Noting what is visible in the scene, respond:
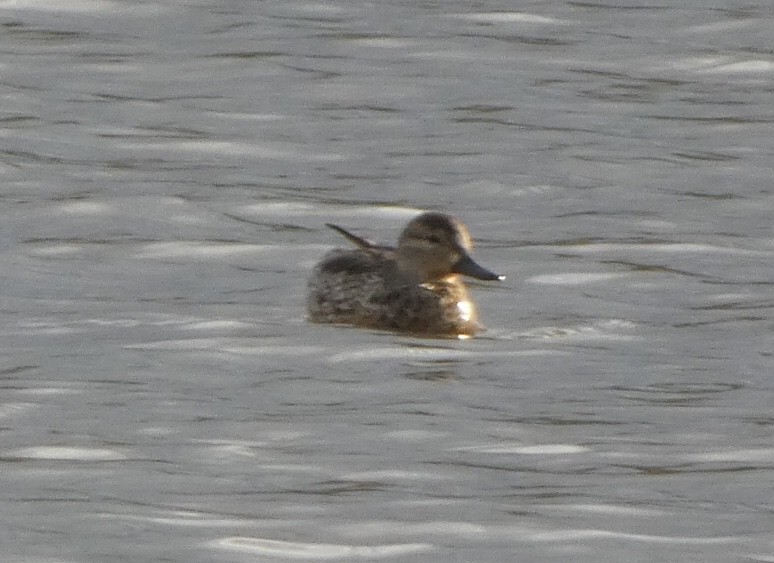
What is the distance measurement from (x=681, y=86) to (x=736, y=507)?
856cm

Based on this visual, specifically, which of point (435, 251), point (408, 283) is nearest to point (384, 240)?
point (435, 251)

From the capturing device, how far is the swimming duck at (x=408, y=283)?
11.9 meters

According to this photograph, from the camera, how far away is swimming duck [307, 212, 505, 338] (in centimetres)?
1186

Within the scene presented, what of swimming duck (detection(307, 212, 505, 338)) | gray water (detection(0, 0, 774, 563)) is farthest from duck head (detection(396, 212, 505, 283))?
gray water (detection(0, 0, 774, 563))

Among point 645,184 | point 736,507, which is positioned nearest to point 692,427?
point 736,507

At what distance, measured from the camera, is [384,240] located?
13.9m

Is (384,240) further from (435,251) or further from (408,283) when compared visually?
(408,283)

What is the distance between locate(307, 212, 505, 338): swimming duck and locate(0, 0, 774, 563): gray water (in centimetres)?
18

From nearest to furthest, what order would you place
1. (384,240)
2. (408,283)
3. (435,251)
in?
(408,283)
(435,251)
(384,240)

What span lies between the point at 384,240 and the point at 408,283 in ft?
5.90

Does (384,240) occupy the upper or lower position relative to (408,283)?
lower

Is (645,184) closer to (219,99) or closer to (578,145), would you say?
(578,145)

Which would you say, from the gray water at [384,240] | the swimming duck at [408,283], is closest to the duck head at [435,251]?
the swimming duck at [408,283]

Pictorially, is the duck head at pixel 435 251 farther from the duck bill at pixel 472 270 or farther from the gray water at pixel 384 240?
the gray water at pixel 384 240
